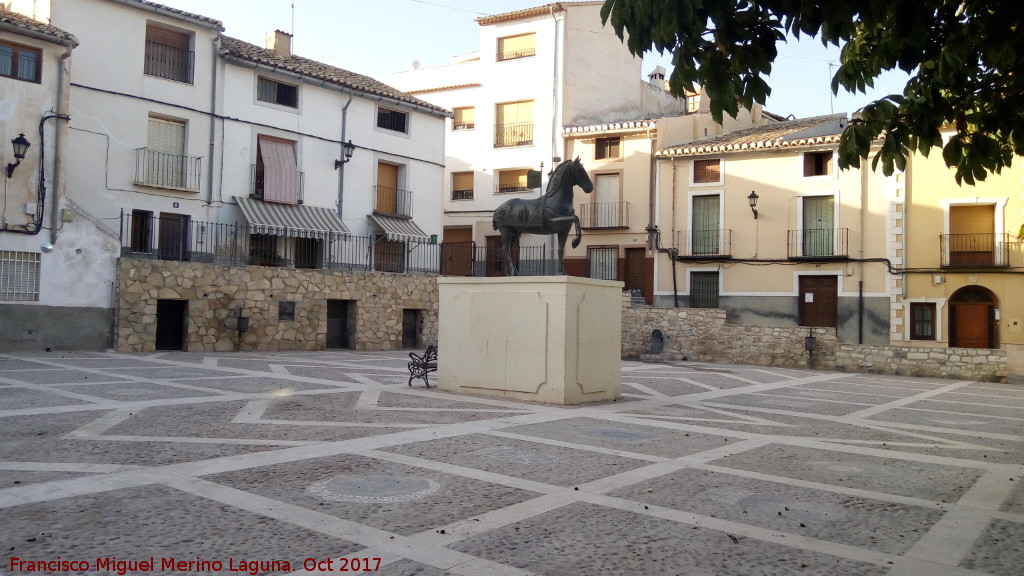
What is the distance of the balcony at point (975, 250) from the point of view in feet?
80.8

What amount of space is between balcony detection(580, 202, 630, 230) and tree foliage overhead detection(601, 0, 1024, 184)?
24.2 metres

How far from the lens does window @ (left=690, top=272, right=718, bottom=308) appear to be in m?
28.8

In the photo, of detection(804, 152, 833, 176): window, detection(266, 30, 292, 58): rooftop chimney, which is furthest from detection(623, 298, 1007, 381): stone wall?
detection(266, 30, 292, 58): rooftop chimney

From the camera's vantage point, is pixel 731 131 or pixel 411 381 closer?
pixel 411 381

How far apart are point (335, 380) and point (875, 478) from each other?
30.1 feet

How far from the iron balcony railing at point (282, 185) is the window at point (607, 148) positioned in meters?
12.0

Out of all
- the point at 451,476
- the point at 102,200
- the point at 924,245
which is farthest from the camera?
the point at 924,245

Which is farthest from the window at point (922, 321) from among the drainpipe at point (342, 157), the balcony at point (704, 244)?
the drainpipe at point (342, 157)

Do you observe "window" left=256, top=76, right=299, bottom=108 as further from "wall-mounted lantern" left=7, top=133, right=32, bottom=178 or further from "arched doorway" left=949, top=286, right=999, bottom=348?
"arched doorway" left=949, top=286, right=999, bottom=348

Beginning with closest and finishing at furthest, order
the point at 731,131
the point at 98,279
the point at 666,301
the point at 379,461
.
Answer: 1. the point at 379,461
2. the point at 98,279
3. the point at 666,301
4. the point at 731,131

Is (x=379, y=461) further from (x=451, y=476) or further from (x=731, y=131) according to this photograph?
(x=731, y=131)

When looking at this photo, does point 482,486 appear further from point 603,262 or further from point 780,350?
point 603,262

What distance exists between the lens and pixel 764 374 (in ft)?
64.0

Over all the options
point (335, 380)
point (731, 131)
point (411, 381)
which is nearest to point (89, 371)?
point (335, 380)
